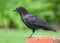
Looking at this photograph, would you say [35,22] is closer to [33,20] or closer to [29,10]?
[33,20]

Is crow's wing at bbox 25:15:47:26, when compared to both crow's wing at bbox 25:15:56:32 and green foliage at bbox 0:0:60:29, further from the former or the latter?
green foliage at bbox 0:0:60:29

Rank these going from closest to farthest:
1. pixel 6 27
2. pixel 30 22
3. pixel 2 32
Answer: pixel 30 22, pixel 2 32, pixel 6 27

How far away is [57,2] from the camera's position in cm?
1482

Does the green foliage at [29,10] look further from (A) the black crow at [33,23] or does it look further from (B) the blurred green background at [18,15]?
(A) the black crow at [33,23]

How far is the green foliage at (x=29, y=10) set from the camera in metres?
13.1

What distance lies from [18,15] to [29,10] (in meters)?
0.41

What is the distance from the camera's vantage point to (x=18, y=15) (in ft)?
45.3

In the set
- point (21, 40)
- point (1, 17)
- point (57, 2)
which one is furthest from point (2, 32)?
point (57, 2)

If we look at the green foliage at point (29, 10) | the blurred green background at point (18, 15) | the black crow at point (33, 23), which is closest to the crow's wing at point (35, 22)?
the black crow at point (33, 23)

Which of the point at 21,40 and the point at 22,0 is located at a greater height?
the point at 22,0

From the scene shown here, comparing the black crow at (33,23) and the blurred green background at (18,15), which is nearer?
the black crow at (33,23)

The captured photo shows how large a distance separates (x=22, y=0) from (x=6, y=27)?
1.14 metres

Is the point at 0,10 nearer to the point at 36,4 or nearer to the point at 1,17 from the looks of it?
the point at 1,17

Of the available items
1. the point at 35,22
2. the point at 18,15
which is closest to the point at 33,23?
the point at 35,22
